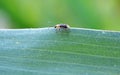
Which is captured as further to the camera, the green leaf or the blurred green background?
the blurred green background

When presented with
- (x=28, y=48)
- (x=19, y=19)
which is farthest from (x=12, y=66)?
(x=19, y=19)

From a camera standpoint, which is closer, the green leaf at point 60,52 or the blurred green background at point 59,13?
the green leaf at point 60,52

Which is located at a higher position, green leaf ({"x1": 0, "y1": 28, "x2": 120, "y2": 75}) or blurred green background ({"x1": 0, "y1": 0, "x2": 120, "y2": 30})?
blurred green background ({"x1": 0, "y1": 0, "x2": 120, "y2": 30})

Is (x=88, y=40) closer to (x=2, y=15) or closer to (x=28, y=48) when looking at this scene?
(x=28, y=48)

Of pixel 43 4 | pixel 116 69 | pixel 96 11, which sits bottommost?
pixel 116 69

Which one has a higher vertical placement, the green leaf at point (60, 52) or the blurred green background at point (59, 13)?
the blurred green background at point (59, 13)
